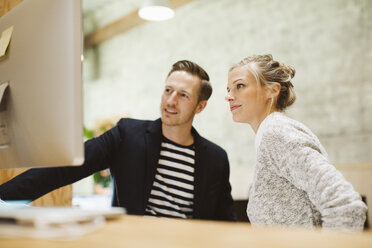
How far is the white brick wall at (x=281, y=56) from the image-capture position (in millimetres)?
3025

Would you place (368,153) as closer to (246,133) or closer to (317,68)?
(317,68)

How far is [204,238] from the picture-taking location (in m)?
0.47

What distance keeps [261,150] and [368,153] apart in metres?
2.15

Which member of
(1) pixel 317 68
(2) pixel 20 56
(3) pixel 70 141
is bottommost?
(3) pixel 70 141

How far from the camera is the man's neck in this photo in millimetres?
1783

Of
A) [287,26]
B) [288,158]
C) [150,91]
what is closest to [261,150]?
[288,158]

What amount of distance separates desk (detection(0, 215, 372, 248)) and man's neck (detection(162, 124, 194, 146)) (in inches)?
47.6

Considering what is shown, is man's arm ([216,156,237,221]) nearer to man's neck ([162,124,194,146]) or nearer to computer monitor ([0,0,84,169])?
man's neck ([162,124,194,146])

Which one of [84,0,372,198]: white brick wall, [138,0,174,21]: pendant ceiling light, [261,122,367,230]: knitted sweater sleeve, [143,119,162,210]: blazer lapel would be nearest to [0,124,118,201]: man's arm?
[143,119,162,210]: blazer lapel

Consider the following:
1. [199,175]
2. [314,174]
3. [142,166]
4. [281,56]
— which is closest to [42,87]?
[314,174]

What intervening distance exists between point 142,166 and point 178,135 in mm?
282

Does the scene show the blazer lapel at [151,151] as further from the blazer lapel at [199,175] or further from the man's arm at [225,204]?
the man's arm at [225,204]

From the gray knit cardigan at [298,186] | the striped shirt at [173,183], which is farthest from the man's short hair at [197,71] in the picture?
the gray knit cardigan at [298,186]

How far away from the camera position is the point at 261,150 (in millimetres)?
1217
